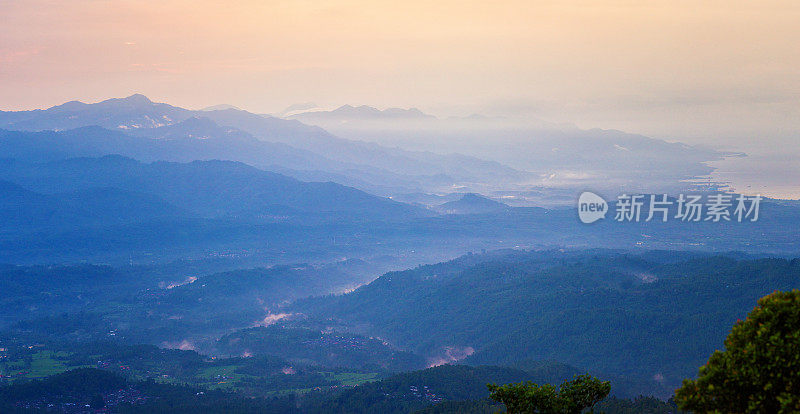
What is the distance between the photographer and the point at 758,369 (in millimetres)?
17562

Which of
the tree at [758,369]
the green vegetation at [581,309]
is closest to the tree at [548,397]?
the tree at [758,369]

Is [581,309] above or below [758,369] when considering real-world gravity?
below

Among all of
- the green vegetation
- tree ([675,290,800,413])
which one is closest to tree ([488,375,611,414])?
tree ([675,290,800,413])

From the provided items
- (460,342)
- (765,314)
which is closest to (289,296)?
(460,342)

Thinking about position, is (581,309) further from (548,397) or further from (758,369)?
(758,369)

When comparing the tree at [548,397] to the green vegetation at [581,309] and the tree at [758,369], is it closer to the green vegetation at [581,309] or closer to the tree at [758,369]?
the tree at [758,369]

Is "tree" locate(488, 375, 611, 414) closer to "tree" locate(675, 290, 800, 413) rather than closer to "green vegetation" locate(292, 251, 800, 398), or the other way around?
"tree" locate(675, 290, 800, 413)

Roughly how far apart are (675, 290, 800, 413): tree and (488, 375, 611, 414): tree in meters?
4.79

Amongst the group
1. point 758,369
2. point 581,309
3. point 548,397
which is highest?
point 758,369

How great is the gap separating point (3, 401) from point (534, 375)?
57692mm

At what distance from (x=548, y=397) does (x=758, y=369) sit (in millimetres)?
7489

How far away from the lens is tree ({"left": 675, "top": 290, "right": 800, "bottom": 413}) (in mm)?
17172

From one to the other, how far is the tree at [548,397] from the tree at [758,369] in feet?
15.7

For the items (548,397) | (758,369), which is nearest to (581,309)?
(548,397)
